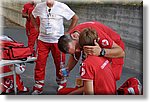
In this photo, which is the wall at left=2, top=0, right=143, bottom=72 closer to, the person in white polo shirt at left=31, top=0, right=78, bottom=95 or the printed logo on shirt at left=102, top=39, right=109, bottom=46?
the person in white polo shirt at left=31, top=0, right=78, bottom=95

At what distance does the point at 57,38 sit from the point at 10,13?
0.42 meters

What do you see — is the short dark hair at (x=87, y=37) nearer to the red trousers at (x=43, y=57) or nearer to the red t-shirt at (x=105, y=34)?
the red t-shirt at (x=105, y=34)

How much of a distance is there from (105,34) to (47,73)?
0.85 metres

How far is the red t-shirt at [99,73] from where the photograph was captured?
2717 millimetres

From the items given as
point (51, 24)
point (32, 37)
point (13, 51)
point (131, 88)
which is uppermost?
point (51, 24)

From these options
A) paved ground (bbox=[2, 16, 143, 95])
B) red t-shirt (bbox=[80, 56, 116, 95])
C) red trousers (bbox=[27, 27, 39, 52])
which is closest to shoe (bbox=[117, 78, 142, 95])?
paved ground (bbox=[2, 16, 143, 95])

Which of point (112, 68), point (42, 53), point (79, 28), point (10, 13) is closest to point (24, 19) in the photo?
point (10, 13)

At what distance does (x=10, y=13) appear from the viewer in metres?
3.21

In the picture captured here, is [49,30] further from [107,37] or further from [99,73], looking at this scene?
[99,73]

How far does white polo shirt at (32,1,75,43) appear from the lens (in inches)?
125

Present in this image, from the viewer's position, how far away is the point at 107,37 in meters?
2.87

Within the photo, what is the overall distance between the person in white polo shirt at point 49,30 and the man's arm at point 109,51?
0.39 m

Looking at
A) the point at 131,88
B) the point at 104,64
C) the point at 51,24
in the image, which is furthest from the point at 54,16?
the point at 131,88

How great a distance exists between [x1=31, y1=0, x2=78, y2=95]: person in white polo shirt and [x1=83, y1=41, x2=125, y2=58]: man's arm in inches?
15.2
